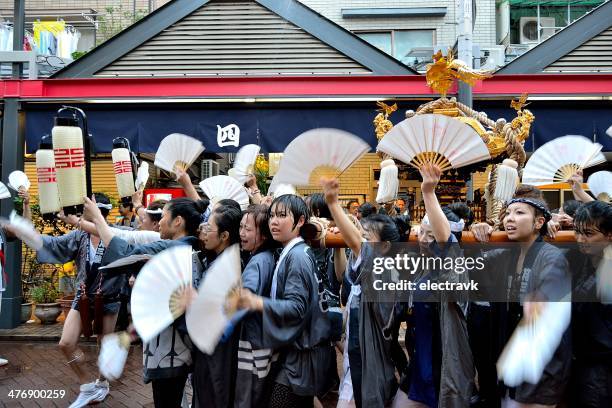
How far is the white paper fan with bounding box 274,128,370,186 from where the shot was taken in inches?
120

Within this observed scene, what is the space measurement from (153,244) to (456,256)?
6.71 ft

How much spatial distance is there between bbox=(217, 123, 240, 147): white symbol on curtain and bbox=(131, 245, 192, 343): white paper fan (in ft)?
19.2

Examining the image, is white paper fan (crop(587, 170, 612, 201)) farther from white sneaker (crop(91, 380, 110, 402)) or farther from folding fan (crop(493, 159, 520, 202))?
white sneaker (crop(91, 380, 110, 402))

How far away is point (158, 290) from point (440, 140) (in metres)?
1.89

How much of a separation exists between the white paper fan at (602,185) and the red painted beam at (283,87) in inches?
172

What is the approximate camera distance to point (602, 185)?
420 centimetres

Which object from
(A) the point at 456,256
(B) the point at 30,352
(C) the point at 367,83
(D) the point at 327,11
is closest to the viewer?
(A) the point at 456,256

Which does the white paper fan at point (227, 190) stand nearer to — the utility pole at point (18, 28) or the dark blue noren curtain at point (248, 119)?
the dark blue noren curtain at point (248, 119)

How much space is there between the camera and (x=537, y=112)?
857 centimetres

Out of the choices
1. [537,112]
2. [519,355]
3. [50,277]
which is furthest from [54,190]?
[537,112]

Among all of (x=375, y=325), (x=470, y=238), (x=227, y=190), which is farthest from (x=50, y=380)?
(x=470, y=238)

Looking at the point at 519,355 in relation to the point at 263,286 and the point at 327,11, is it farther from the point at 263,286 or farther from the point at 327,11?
the point at 327,11

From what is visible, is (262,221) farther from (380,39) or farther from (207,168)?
(380,39)

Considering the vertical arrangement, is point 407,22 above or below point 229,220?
above
